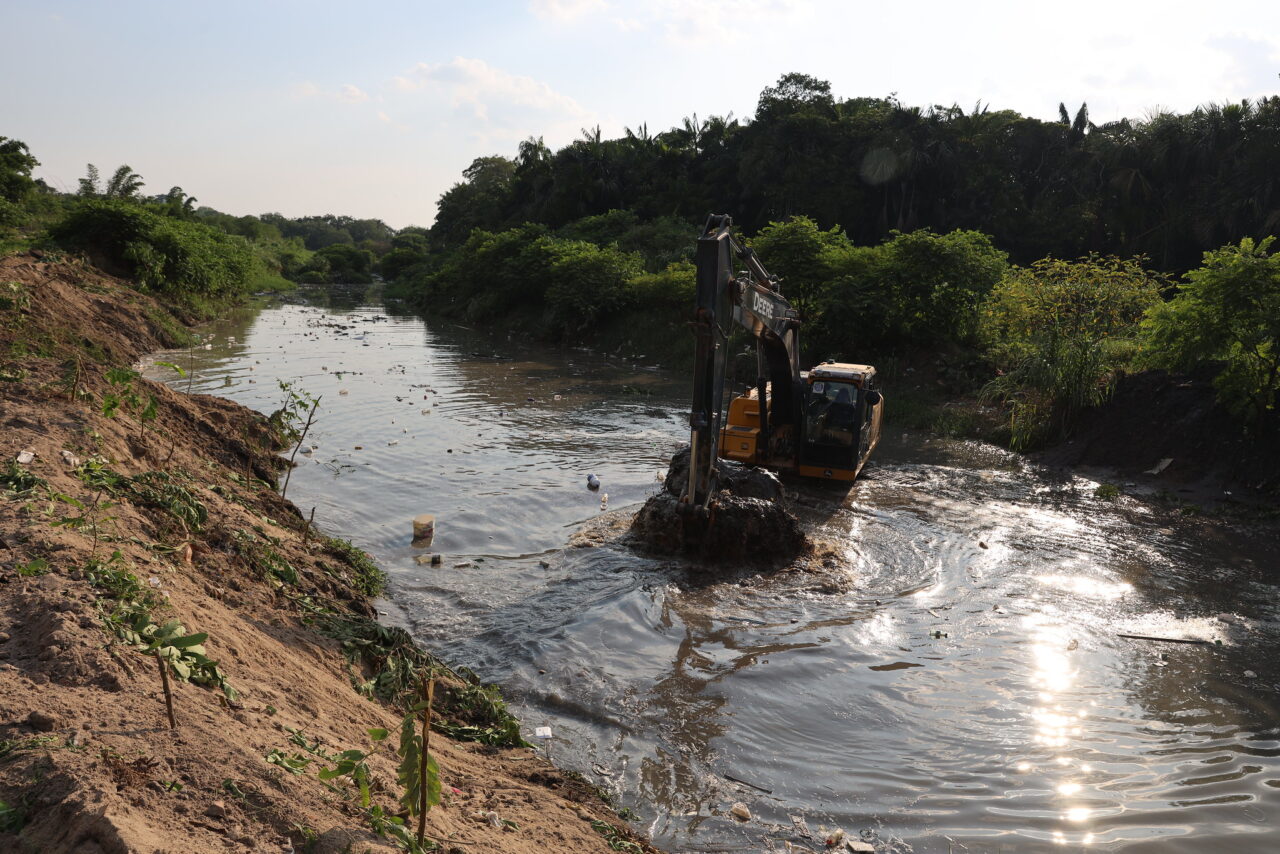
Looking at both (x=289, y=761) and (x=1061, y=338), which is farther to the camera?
(x=1061, y=338)

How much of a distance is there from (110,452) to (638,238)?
35963mm

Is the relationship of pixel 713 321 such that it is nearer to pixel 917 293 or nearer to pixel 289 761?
pixel 289 761

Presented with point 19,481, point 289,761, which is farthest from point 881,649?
point 19,481

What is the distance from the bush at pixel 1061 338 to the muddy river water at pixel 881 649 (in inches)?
68.4

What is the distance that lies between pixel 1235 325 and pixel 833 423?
637cm

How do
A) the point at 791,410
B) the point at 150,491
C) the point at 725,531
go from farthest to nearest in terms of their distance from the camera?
the point at 791,410, the point at 725,531, the point at 150,491

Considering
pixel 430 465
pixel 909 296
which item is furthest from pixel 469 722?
pixel 909 296

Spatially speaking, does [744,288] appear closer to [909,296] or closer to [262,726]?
[262,726]

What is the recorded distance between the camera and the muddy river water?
5.49 m

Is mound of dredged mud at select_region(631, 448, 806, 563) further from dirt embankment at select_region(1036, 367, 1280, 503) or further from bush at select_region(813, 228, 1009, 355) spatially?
bush at select_region(813, 228, 1009, 355)

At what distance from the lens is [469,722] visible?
19.0 ft

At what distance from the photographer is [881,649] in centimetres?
774

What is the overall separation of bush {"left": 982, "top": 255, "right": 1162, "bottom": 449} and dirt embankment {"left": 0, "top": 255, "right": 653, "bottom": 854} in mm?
13222

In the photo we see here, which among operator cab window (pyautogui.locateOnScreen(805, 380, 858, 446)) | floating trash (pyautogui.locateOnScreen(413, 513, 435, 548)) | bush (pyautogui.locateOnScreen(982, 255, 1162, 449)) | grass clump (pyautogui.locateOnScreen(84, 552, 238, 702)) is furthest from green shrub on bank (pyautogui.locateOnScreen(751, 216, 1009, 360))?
grass clump (pyautogui.locateOnScreen(84, 552, 238, 702))
